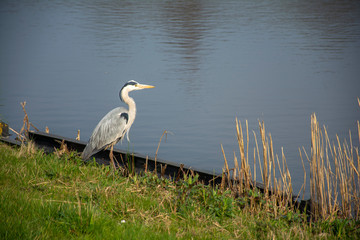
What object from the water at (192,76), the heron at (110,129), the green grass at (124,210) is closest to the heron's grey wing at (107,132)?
the heron at (110,129)

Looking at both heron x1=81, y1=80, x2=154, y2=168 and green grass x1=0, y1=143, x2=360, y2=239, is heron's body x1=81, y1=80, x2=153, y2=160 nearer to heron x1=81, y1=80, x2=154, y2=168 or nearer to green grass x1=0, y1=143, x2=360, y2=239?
heron x1=81, y1=80, x2=154, y2=168

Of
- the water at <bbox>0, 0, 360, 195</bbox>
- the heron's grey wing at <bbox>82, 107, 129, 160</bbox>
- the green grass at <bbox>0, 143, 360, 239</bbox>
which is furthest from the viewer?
the water at <bbox>0, 0, 360, 195</bbox>

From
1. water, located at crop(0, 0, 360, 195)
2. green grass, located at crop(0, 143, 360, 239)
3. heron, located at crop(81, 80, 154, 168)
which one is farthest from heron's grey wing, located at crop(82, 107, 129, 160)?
water, located at crop(0, 0, 360, 195)

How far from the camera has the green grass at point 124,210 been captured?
3.63 m

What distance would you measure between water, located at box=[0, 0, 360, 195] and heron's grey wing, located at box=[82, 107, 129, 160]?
7.29 ft

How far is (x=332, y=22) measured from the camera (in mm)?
29094

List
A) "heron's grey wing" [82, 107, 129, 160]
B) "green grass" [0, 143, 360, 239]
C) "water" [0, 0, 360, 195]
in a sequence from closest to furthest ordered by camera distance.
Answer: "green grass" [0, 143, 360, 239] → "heron's grey wing" [82, 107, 129, 160] → "water" [0, 0, 360, 195]

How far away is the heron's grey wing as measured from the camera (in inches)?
251

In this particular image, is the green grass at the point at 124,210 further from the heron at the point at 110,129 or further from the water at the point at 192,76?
the water at the point at 192,76

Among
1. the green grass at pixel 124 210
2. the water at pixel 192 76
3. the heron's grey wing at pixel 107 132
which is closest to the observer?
the green grass at pixel 124 210

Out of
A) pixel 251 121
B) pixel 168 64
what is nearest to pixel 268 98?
pixel 251 121

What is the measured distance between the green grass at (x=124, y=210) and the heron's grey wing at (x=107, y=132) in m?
0.87

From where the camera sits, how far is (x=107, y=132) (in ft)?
22.4

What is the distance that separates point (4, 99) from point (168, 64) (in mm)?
6652
